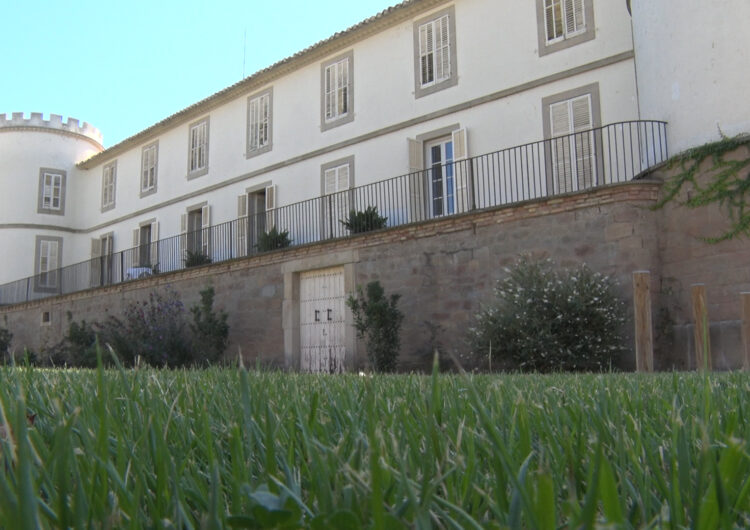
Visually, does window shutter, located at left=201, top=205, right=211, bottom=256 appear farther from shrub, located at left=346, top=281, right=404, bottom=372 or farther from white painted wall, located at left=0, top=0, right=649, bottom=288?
shrub, located at left=346, top=281, right=404, bottom=372

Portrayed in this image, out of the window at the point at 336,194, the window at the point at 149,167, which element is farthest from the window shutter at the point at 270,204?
the window at the point at 149,167

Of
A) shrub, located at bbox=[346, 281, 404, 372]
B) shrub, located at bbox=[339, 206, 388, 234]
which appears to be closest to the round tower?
shrub, located at bbox=[339, 206, 388, 234]

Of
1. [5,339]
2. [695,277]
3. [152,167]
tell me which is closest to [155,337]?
[152,167]

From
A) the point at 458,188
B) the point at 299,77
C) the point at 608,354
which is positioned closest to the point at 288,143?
the point at 299,77

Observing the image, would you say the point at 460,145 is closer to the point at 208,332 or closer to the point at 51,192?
the point at 208,332

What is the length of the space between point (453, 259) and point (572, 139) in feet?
11.8

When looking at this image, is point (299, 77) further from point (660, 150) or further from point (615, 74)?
point (660, 150)

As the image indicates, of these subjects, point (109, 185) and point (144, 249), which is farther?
point (109, 185)

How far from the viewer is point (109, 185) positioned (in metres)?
28.4

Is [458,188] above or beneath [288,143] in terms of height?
beneath

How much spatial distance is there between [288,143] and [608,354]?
12.6 meters

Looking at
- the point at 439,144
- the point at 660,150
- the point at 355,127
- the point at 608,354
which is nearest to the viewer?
the point at 608,354

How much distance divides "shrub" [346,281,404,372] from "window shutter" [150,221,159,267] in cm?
1194

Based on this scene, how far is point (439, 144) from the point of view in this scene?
661 inches
